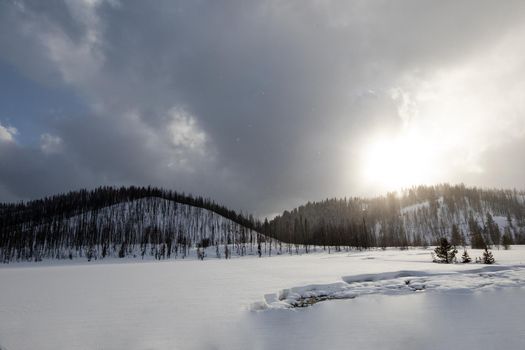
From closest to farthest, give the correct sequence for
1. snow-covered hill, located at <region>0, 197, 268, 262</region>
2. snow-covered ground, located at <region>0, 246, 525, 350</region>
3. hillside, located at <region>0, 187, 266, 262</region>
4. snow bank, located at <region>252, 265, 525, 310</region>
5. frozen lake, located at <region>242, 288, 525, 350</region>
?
frozen lake, located at <region>242, 288, 525, 350</region>, snow-covered ground, located at <region>0, 246, 525, 350</region>, snow bank, located at <region>252, 265, 525, 310</region>, snow-covered hill, located at <region>0, 197, 268, 262</region>, hillside, located at <region>0, 187, 266, 262</region>

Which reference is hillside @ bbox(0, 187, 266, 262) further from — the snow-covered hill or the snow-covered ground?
the snow-covered ground

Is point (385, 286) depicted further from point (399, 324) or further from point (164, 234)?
point (164, 234)

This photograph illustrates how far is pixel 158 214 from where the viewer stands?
621 feet

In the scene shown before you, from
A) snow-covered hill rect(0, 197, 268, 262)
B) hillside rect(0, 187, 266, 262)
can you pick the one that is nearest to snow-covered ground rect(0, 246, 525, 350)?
snow-covered hill rect(0, 197, 268, 262)

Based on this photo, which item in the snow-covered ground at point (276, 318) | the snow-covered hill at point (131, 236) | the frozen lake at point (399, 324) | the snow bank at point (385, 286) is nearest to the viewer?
the frozen lake at point (399, 324)

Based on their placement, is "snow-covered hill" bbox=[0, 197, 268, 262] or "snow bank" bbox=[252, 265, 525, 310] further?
"snow-covered hill" bbox=[0, 197, 268, 262]

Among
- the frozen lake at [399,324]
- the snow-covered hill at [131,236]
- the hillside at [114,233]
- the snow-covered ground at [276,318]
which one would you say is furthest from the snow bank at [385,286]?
the hillside at [114,233]

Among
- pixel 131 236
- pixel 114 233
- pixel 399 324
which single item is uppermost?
pixel 114 233

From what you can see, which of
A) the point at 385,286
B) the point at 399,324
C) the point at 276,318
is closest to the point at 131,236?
the point at 385,286

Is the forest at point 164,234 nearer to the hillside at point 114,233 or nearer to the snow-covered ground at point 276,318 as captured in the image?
the hillside at point 114,233

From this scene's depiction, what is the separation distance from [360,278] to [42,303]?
19443 millimetres

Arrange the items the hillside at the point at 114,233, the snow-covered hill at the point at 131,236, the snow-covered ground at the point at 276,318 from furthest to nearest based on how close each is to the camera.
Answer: the hillside at the point at 114,233 < the snow-covered hill at the point at 131,236 < the snow-covered ground at the point at 276,318

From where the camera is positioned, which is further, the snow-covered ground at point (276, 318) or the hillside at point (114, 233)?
the hillside at point (114, 233)

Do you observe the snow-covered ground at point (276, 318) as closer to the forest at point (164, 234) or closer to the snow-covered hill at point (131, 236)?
the snow-covered hill at point (131, 236)
